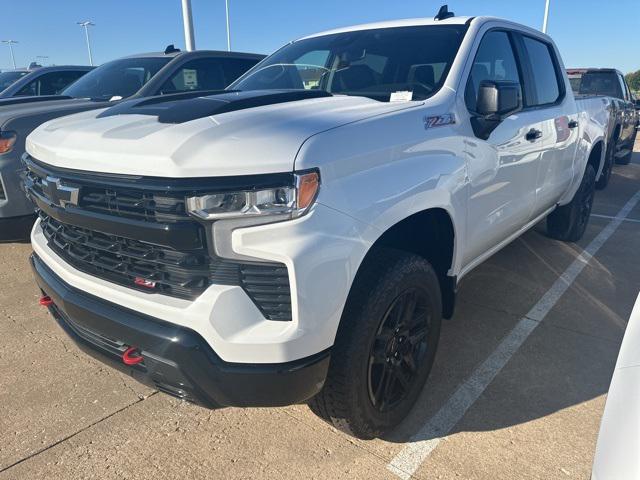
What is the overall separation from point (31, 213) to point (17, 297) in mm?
655

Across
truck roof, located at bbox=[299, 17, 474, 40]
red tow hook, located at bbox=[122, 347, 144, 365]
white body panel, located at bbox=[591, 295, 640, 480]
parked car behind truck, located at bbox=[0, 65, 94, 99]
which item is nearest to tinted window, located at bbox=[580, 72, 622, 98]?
truck roof, located at bbox=[299, 17, 474, 40]

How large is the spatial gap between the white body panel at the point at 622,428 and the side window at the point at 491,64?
164 centimetres

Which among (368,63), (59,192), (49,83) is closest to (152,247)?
(59,192)

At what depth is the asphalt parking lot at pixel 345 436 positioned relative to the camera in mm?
2201

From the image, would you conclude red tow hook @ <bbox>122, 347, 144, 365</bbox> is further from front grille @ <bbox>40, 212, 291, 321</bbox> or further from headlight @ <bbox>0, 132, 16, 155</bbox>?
headlight @ <bbox>0, 132, 16, 155</bbox>

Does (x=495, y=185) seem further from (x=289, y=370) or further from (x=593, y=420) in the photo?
(x=289, y=370)

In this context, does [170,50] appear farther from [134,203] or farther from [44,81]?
[134,203]

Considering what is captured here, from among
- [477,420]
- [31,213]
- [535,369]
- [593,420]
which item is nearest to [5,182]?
[31,213]

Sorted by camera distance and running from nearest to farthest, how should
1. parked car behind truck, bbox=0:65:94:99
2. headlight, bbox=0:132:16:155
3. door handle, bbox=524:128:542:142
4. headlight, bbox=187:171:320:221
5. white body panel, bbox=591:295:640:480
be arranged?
white body panel, bbox=591:295:640:480 → headlight, bbox=187:171:320:221 → door handle, bbox=524:128:542:142 → headlight, bbox=0:132:16:155 → parked car behind truck, bbox=0:65:94:99

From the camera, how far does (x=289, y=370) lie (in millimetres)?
1728

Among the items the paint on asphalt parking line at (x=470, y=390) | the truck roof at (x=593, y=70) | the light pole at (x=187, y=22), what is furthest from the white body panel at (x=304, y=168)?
the truck roof at (x=593, y=70)

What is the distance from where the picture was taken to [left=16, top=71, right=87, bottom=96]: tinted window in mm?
7219

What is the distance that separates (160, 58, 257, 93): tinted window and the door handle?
11.3 feet

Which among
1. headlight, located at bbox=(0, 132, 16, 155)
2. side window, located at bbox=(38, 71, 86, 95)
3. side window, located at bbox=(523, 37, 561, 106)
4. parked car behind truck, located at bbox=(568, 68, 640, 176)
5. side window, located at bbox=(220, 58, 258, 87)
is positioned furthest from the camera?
parked car behind truck, located at bbox=(568, 68, 640, 176)
